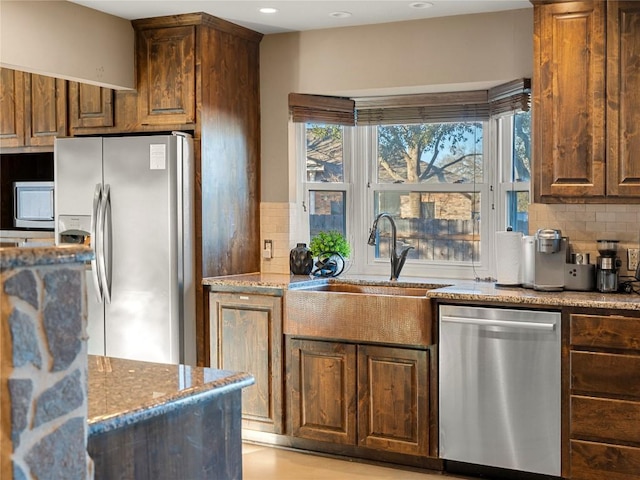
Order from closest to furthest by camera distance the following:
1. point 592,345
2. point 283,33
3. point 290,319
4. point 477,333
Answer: point 592,345, point 477,333, point 290,319, point 283,33

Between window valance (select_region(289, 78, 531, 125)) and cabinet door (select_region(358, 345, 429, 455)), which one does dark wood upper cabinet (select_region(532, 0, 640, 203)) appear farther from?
cabinet door (select_region(358, 345, 429, 455))

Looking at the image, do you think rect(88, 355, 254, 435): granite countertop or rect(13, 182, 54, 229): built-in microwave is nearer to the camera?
rect(88, 355, 254, 435): granite countertop

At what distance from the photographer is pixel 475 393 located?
3.97 meters

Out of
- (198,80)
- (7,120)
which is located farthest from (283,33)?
(7,120)

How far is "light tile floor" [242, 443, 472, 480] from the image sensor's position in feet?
13.4

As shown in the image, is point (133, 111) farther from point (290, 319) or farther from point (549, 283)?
point (549, 283)

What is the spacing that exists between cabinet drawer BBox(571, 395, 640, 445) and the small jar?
177 centimetres

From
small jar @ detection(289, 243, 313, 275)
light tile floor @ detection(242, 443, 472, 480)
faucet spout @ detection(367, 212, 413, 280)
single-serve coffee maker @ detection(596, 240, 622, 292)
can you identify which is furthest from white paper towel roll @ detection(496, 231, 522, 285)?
small jar @ detection(289, 243, 313, 275)

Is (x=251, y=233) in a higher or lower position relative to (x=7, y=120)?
lower

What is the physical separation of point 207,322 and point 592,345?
209 cm

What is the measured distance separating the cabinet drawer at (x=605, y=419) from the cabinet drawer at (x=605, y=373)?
0.05m

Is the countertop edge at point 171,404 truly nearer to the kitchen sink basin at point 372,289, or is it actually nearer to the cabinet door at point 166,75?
the kitchen sink basin at point 372,289

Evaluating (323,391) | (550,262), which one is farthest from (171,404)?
(550,262)

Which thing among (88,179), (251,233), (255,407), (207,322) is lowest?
(255,407)
